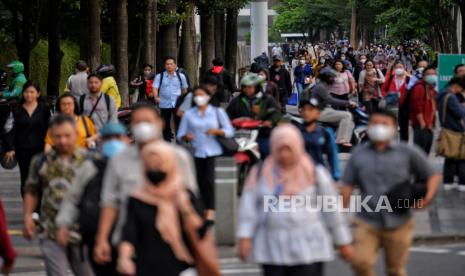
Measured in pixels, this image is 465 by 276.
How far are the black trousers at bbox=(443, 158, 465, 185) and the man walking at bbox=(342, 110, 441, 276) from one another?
314 inches

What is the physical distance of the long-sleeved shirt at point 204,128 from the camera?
47.9 ft

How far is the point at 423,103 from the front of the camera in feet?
60.8

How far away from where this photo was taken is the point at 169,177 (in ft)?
26.1

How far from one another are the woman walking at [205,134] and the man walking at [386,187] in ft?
15.9

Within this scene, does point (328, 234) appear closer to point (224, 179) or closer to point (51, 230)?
point (51, 230)

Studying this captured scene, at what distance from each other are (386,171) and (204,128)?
5.06 meters

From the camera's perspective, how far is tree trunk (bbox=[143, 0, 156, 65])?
34.0 metres

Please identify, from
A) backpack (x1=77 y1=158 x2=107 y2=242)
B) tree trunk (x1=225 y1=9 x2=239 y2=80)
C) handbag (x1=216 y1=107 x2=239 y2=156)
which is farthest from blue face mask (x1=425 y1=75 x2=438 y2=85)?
tree trunk (x1=225 y1=9 x2=239 y2=80)

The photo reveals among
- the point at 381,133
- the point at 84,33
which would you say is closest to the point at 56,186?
the point at 381,133

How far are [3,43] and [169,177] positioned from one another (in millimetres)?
37465

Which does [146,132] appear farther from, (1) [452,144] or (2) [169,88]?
(2) [169,88]

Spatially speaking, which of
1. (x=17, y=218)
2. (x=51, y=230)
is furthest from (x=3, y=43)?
(x=51, y=230)

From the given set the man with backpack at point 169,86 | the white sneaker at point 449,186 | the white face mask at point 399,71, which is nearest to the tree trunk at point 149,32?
the white face mask at point 399,71

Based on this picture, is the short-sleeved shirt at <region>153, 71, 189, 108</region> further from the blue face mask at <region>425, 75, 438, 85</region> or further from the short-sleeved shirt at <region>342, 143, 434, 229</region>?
the short-sleeved shirt at <region>342, 143, 434, 229</region>
